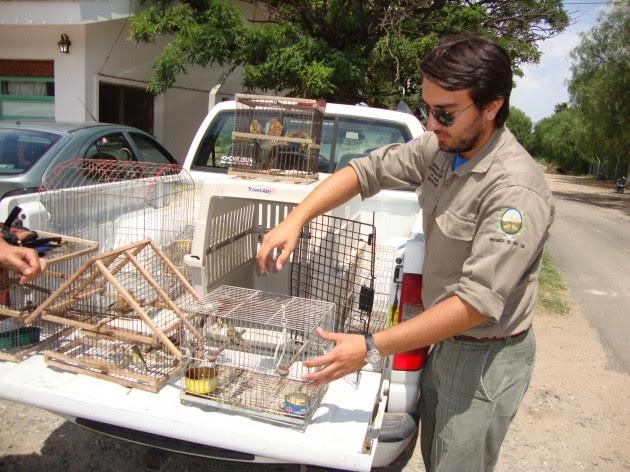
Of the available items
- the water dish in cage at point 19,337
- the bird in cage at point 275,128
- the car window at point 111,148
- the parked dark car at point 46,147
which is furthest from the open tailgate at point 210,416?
the car window at point 111,148

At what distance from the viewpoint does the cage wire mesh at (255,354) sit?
7.12 feet

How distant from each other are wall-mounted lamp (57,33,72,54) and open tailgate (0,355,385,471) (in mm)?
9665

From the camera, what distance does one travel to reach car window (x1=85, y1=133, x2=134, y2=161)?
19.2 feet

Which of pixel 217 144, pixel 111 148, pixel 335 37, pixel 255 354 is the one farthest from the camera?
pixel 335 37

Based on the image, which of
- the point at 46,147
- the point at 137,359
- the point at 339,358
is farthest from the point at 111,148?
the point at 339,358

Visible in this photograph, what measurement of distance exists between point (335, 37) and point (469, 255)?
32.9 ft

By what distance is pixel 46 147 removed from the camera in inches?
217

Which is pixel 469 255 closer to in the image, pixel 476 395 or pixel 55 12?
pixel 476 395

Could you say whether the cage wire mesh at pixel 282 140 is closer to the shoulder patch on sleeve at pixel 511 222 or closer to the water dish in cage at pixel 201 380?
the water dish in cage at pixel 201 380

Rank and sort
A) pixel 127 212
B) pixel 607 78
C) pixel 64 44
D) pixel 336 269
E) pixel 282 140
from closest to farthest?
pixel 336 269
pixel 282 140
pixel 127 212
pixel 64 44
pixel 607 78

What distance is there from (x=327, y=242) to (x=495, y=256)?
1530 mm

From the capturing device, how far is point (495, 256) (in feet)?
5.53

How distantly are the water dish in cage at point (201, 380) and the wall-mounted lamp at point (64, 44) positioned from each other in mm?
10119

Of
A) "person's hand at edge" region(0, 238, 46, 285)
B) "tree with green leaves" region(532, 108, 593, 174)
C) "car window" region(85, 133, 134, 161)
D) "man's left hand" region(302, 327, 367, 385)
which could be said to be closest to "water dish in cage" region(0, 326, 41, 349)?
"person's hand at edge" region(0, 238, 46, 285)
